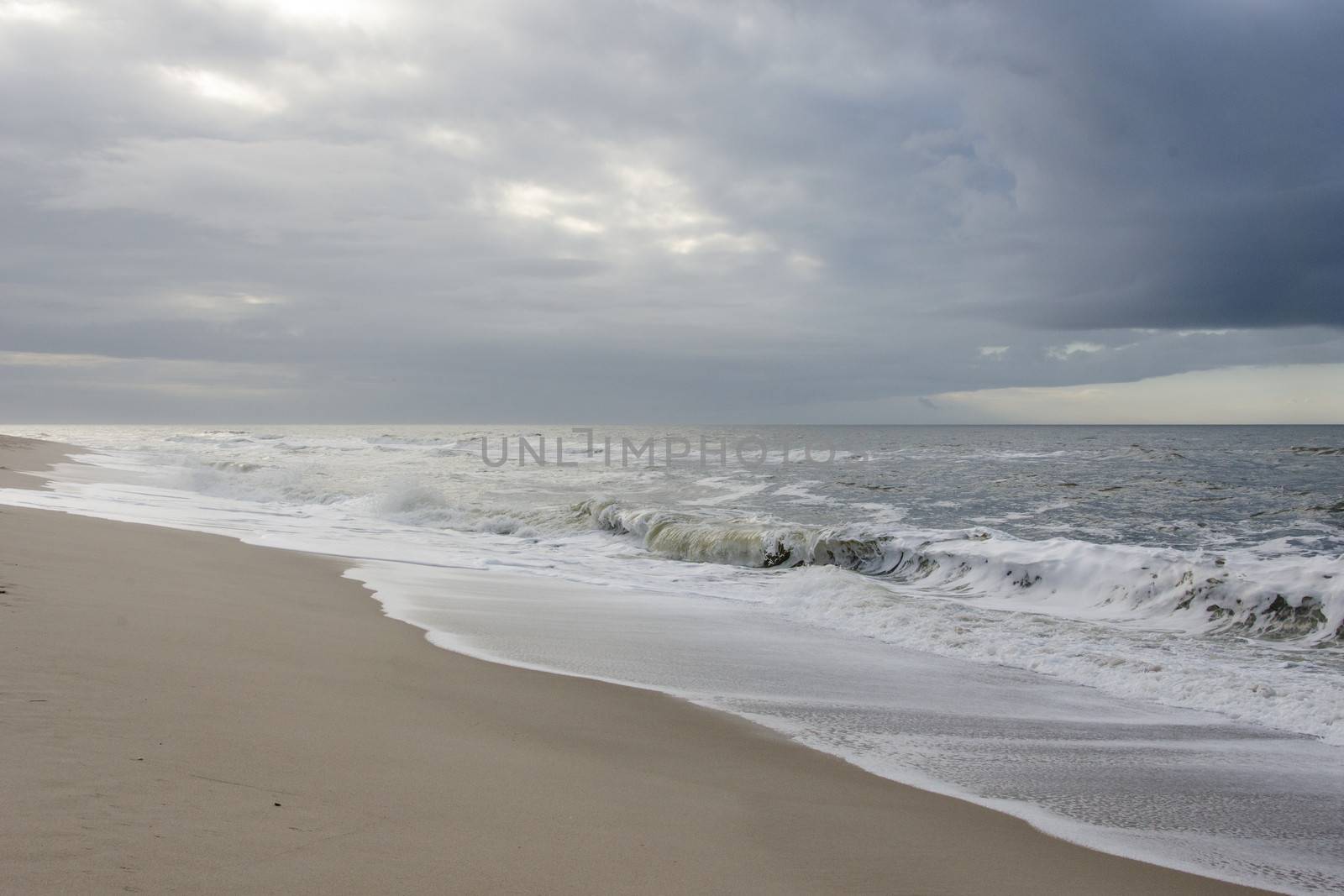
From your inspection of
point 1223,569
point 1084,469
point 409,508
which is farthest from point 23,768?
point 1084,469

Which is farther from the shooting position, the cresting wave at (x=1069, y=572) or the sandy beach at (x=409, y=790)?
the cresting wave at (x=1069, y=572)

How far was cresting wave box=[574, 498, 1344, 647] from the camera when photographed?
8469mm

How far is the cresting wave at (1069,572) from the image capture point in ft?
27.8

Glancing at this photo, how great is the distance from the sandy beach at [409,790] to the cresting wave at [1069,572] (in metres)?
6.81

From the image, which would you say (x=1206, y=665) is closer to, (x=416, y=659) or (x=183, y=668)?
(x=416, y=659)

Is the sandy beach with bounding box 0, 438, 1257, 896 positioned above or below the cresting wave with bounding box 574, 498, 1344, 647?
above

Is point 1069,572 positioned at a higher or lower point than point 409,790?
lower

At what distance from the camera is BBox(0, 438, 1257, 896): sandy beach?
217 centimetres

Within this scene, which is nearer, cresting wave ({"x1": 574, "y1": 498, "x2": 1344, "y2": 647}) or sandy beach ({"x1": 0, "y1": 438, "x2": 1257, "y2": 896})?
sandy beach ({"x1": 0, "y1": 438, "x2": 1257, "y2": 896})

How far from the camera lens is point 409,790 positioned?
283cm

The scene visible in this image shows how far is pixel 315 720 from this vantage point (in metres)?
3.50

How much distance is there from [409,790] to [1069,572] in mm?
9959

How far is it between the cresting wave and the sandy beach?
22.3ft

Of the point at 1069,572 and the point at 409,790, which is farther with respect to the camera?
the point at 1069,572
